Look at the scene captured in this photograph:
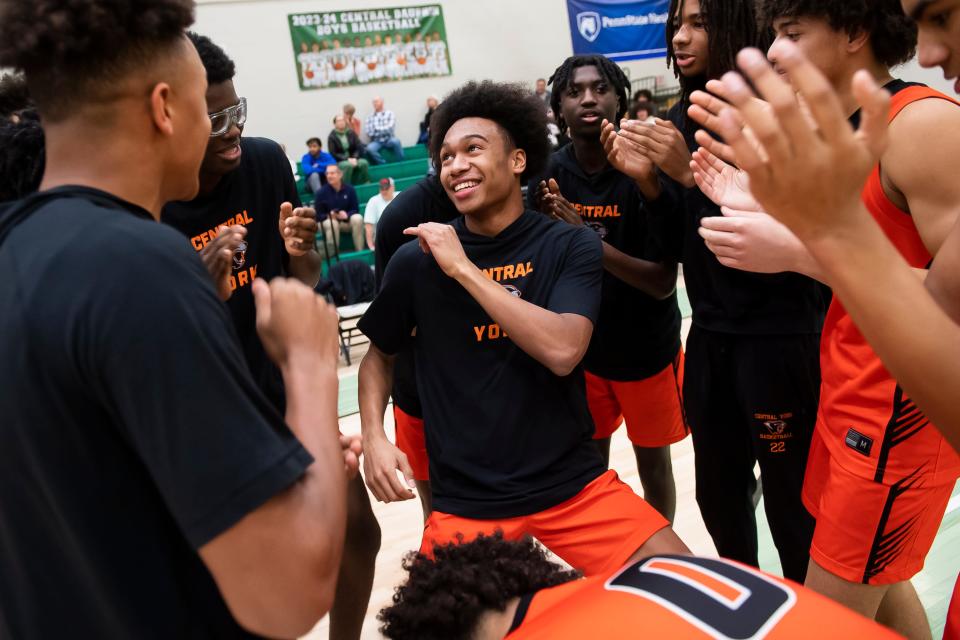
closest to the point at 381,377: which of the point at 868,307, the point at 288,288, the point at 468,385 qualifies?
the point at 468,385

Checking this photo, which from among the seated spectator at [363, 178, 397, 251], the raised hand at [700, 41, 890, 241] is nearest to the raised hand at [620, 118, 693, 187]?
the raised hand at [700, 41, 890, 241]

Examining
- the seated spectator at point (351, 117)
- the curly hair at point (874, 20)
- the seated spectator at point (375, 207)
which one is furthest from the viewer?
the seated spectator at point (351, 117)

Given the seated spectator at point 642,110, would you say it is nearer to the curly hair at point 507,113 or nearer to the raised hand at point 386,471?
the curly hair at point 507,113

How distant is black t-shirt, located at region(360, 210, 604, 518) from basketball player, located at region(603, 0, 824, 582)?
43 centimetres

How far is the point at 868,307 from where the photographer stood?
113 cm

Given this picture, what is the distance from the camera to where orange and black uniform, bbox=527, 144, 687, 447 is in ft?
10.8

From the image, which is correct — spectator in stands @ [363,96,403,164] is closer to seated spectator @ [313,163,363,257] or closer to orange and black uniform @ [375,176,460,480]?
seated spectator @ [313,163,363,257]

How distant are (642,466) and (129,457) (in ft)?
9.19

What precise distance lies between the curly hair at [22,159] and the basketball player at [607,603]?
1196 mm

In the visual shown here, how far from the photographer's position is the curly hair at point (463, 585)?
1558 millimetres

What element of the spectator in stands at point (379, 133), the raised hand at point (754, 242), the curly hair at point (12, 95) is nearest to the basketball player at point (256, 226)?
the curly hair at point (12, 95)

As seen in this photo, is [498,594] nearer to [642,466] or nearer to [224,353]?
[224,353]

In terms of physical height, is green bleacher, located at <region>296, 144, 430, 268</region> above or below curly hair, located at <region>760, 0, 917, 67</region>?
below

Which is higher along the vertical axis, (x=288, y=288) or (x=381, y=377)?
(x=288, y=288)
